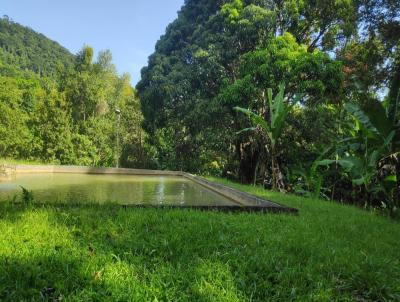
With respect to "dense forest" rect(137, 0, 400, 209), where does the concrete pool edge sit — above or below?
below

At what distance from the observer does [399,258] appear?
3.27 metres

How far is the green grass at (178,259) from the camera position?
87.0 inches

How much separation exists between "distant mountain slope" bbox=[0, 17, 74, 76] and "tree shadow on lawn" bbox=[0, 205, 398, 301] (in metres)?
59.2

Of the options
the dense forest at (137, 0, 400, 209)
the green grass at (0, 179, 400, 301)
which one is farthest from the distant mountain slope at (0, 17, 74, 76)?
the green grass at (0, 179, 400, 301)

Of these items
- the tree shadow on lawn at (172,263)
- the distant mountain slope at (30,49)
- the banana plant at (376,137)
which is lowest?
the tree shadow on lawn at (172,263)

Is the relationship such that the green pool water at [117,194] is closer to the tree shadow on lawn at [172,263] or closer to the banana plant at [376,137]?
the tree shadow on lawn at [172,263]

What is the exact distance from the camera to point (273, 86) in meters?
12.6

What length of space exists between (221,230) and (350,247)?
1.19 m

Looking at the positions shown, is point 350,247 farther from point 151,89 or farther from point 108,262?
point 151,89

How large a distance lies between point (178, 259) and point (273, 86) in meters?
10.7

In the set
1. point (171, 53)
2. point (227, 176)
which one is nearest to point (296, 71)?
point (227, 176)

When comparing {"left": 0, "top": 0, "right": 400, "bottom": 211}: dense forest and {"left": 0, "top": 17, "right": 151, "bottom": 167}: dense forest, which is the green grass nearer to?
{"left": 0, "top": 0, "right": 400, "bottom": 211}: dense forest

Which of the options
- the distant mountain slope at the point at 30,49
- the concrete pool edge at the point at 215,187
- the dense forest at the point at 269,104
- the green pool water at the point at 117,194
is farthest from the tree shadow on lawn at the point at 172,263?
the distant mountain slope at the point at 30,49

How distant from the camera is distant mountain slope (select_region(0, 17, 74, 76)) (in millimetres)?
61228
